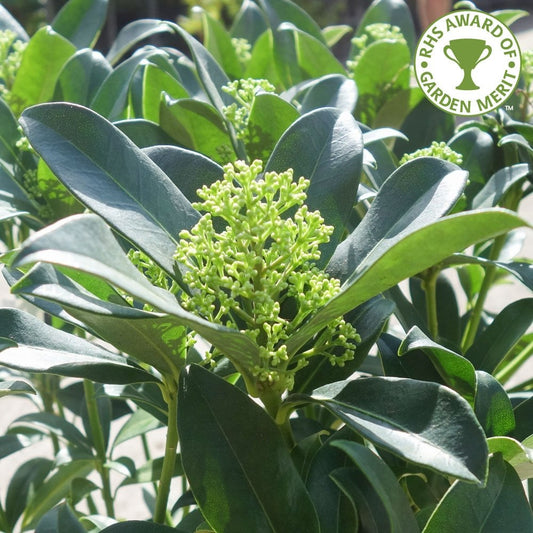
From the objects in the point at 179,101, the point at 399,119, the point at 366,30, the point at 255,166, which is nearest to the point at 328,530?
the point at 255,166

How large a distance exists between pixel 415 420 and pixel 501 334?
250mm

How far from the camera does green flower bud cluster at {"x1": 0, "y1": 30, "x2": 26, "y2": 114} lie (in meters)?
0.88

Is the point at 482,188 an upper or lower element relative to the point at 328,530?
upper

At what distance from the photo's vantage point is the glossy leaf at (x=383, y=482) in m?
0.49

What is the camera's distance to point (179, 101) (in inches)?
27.4

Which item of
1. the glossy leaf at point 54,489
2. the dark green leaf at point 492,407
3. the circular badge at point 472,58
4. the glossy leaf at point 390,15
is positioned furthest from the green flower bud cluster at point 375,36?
the glossy leaf at point 54,489

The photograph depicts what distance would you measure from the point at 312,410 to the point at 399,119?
36 centimetres

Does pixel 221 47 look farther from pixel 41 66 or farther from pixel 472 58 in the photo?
pixel 472 58

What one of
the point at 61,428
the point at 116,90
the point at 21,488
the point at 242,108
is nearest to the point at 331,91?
the point at 242,108

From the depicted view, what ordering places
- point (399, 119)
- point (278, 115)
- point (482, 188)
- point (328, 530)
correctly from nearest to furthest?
point (328, 530) < point (278, 115) < point (482, 188) < point (399, 119)

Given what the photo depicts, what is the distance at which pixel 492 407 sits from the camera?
0.57m

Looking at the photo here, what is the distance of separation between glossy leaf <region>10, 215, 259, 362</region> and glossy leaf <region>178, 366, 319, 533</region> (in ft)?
0.25

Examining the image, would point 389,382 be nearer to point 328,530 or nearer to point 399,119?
point 328,530

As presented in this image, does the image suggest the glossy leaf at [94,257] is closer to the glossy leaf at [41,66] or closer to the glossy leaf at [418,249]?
the glossy leaf at [418,249]
